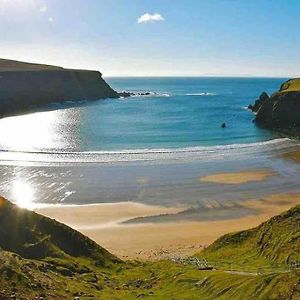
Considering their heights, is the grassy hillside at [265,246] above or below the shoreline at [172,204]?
above

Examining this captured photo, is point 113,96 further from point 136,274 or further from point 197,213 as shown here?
point 136,274

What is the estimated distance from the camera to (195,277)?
20266 mm

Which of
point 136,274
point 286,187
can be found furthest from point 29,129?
point 136,274

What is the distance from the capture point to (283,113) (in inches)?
3910

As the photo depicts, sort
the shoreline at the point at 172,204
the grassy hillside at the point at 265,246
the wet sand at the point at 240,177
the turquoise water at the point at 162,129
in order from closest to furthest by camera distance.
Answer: the grassy hillside at the point at 265,246 < the shoreline at the point at 172,204 < the wet sand at the point at 240,177 < the turquoise water at the point at 162,129

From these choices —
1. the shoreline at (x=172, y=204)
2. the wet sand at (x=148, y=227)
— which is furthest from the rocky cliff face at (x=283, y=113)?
the wet sand at (x=148, y=227)

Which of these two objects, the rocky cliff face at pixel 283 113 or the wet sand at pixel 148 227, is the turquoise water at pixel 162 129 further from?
the wet sand at pixel 148 227

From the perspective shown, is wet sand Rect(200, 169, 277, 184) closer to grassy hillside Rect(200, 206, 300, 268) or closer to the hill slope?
grassy hillside Rect(200, 206, 300, 268)

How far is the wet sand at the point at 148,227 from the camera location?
32.7 meters

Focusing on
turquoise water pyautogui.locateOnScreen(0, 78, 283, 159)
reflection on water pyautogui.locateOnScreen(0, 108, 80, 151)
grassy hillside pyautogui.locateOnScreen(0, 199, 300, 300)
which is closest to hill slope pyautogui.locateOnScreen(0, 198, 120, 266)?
grassy hillside pyautogui.locateOnScreen(0, 199, 300, 300)

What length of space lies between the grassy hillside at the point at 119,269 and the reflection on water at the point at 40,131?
167 feet

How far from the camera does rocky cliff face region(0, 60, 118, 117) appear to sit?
5591 inches

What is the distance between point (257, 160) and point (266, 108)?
4535cm

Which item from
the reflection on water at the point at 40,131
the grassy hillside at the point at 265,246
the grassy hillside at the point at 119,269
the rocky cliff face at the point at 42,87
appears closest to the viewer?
the grassy hillside at the point at 119,269
